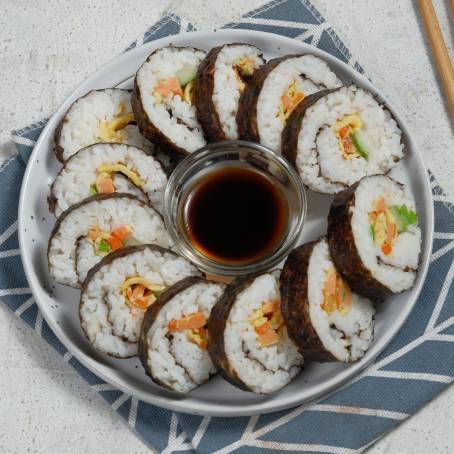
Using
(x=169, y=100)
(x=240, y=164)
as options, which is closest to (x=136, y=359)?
(x=240, y=164)

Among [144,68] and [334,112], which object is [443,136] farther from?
[144,68]

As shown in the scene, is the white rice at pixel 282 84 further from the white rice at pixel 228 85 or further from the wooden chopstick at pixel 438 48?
the wooden chopstick at pixel 438 48

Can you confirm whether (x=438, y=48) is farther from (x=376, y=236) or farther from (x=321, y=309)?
(x=321, y=309)

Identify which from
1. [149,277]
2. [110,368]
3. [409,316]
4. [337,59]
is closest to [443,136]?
[337,59]

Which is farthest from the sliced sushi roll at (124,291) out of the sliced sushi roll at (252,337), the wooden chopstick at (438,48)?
the wooden chopstick at (438,48)

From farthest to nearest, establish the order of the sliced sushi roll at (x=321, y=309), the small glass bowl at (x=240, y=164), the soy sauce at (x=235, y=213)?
the soy sauce at (x=235, y=213), the small glass bowl at (x=240, y=164), the sliced sushi roll at (x=321, y=309)

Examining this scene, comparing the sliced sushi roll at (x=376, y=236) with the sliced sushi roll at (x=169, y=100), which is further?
the sliced sushi roll at (x=169, y=100)

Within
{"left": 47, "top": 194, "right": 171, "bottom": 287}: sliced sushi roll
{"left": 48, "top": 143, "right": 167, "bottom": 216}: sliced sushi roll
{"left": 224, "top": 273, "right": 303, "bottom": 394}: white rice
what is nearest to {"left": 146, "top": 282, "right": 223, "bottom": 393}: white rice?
{"left": 224, "top": 273, "right": 303, "bottom": 394}: white rice
